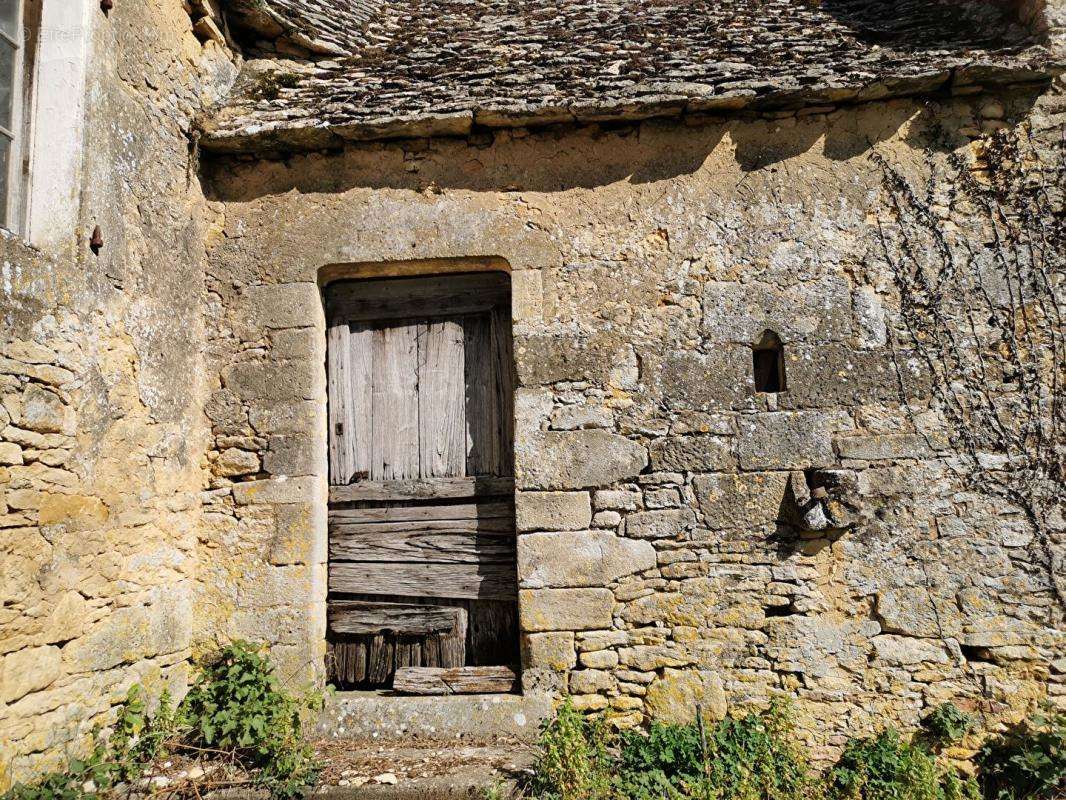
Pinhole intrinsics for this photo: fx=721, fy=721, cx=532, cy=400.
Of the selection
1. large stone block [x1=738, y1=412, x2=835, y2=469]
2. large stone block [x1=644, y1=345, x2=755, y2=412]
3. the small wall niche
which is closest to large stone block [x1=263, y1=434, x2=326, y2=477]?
large stone block [x1=644, y1=345, x2=755, y2=412]

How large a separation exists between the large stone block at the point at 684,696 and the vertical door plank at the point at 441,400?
5.47 feet

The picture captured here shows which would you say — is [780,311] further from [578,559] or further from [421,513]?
[421,513]

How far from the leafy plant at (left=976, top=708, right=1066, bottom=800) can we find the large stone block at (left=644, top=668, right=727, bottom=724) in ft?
4.53

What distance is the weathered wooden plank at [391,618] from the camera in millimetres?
4355

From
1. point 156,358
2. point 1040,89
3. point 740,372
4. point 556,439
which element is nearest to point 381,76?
point 156,358

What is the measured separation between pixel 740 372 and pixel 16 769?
3.88 m

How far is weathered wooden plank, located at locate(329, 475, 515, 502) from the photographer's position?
14.4 feet

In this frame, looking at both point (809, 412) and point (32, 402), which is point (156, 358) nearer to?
point (32, 402)

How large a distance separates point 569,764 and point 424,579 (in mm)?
1404

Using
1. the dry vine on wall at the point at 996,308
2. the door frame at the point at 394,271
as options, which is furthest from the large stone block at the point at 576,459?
the dry vine on wall at the point at 996,308

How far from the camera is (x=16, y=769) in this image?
117 inches

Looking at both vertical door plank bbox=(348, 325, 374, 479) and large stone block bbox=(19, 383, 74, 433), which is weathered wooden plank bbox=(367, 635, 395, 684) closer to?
vertical door plank bbox=(348, 325, 374, 479)

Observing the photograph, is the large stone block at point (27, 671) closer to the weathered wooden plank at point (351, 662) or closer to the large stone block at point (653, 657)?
the weathered wooden plank at point (351, 662)

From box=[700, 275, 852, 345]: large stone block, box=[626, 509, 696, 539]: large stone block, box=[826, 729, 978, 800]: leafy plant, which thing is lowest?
box=[826, 729, 978, 800]: leafy plant
